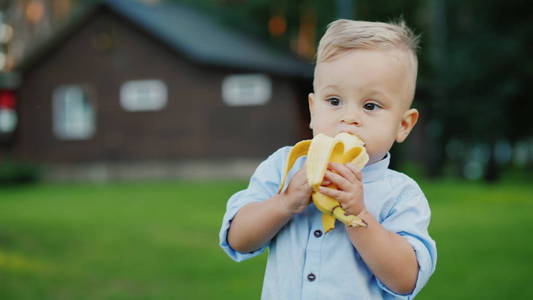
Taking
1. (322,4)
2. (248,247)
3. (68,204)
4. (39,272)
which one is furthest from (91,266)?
(322,4)

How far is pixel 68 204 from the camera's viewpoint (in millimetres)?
13750

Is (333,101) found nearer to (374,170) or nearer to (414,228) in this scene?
(374,170)

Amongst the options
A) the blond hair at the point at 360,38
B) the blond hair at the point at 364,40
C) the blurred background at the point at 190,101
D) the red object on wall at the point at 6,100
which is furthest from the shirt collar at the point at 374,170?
→ the red object on wall at the point at 6,100

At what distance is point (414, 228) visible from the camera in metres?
1.99

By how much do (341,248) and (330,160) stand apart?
0.98 ft

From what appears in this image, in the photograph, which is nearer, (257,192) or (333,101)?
(333,101)

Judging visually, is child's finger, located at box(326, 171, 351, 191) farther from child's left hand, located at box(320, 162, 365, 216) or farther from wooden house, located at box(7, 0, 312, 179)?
wooden house, located at box(7, 0, 312, 179)

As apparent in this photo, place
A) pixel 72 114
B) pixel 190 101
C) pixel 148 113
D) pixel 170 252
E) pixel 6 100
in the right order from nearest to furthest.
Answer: pixel 170 252 → pixel 190 101 → pixel 148 113 → pixel 72 114 → pixel 6 100

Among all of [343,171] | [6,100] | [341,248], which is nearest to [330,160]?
[343,171]

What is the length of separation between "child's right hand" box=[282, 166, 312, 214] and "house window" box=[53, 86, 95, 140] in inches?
883

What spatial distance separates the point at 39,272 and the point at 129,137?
16191 mm

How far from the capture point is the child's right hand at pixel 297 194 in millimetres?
1876

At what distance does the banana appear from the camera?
179cm

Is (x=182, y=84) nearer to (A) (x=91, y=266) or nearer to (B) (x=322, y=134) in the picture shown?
(A) (x=91, y=266)
